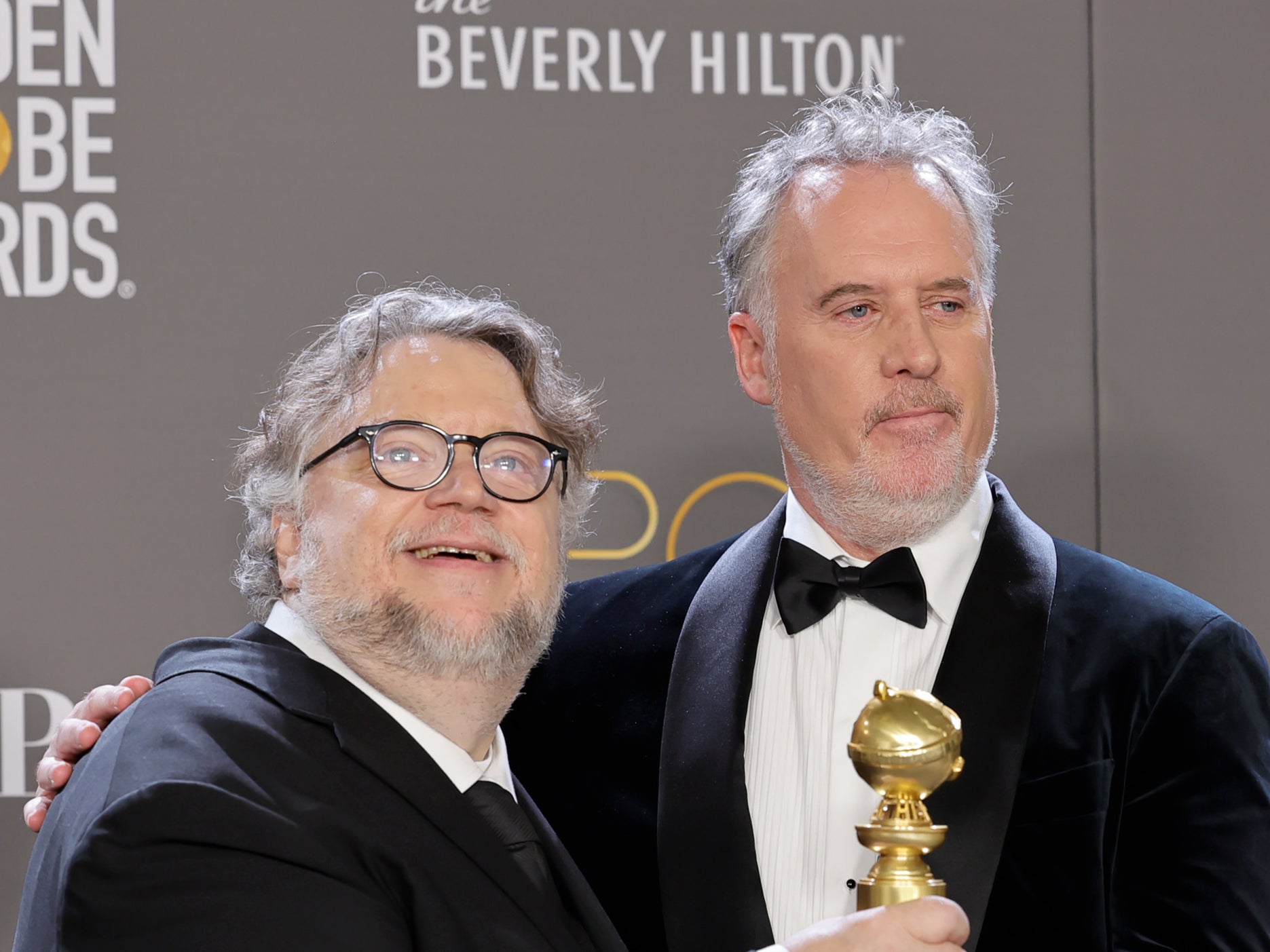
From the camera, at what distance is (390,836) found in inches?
67.6

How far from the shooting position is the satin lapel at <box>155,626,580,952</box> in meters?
1.77

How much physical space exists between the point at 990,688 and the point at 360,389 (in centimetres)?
99

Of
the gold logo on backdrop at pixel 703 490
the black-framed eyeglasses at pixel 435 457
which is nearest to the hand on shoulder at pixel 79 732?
the black-framed eyeglasses at pixel 435 457

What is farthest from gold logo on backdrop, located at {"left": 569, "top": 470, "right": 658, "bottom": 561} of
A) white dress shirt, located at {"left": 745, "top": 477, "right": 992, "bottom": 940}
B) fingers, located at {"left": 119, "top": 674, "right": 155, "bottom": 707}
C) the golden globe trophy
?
the golden globe trophy

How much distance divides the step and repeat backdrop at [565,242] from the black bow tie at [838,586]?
1068 mm

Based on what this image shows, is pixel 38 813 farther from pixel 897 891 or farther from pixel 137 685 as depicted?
pixel 897 891

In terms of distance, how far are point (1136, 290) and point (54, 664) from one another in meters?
2.63

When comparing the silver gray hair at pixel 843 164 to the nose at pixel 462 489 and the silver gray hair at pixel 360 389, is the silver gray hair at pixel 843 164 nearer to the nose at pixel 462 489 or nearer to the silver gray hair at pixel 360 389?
the silver gray hair at pixel 360 389

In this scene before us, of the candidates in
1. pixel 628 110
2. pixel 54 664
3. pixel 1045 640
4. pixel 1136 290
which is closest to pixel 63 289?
pixel 54 664

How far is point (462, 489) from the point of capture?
6.46 ft

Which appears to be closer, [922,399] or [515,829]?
[515,829]


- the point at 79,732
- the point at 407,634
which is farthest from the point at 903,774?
the point at 79,732

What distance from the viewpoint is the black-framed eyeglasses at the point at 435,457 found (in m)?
1.97

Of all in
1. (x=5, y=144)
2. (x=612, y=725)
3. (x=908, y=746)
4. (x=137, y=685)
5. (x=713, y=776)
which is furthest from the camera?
(x=5, y=144)
